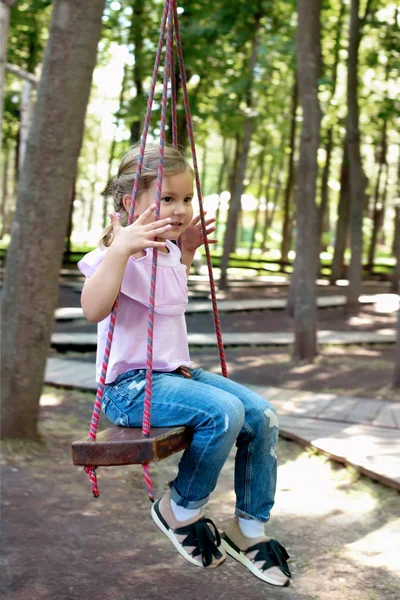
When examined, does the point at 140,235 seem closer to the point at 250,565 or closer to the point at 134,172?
the point at 134,172

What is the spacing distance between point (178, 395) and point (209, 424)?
0.49ft

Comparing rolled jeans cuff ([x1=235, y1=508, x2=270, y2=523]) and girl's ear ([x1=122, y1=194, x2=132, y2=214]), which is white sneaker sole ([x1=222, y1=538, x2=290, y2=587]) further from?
girl's ear ([x1=122, y1=194, x2=132, y2=214])

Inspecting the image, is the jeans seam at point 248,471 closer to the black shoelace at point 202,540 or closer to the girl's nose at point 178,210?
the black shoelace at point 202,540

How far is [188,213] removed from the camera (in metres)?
3.16

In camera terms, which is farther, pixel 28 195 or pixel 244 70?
pixel 244 70

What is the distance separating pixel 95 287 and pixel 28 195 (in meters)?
3.45

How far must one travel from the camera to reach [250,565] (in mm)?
3062

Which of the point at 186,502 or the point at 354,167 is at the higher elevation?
the point at 354,167

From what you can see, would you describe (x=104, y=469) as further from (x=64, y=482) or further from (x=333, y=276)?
(x=333, y=276)

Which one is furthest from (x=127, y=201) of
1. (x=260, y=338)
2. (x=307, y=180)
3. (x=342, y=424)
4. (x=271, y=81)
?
(x=271, y=81)

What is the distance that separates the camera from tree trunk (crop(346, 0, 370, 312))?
15.8m

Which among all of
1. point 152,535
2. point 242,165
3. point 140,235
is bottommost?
point 152,535

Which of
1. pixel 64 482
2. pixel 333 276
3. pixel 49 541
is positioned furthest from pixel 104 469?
pixel 333 276

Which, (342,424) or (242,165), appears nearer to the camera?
(342,424)
